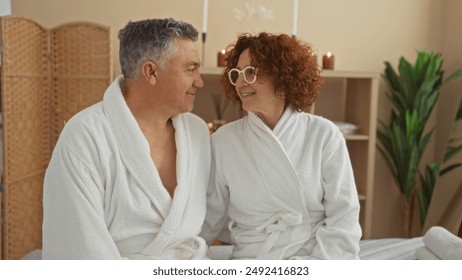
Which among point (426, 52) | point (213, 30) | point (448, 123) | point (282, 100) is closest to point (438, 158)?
point (448, 123)

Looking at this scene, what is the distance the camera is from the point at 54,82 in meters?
2.40

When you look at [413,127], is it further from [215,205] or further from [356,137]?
[215,205]

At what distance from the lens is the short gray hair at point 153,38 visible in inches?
43.5

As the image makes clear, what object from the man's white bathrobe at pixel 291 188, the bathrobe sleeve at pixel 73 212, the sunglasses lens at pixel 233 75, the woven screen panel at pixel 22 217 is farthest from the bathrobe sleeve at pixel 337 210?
the woven screen panel at pixel 22 217

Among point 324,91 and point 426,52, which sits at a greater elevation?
point 426,52

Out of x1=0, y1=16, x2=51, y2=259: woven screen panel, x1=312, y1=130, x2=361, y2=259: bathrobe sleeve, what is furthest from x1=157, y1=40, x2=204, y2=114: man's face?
x1=0, y1=16, x2=51, y2=259: woven screen panel

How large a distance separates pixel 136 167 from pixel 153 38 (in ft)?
0.88

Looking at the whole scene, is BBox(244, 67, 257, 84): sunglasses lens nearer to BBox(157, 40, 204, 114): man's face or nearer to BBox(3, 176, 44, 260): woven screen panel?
BBox(157, 40, 204, 114): man's face

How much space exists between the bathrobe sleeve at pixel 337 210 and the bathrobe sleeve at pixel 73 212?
0.46 m

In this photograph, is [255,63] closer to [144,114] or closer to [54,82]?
[144,114]

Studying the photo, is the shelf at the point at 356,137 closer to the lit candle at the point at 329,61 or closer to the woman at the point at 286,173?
the lit candle at the point at 329,61

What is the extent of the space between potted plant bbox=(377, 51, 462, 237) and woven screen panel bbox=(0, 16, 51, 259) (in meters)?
1.66

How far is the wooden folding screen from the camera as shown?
2166 mm

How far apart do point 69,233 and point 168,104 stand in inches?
13.2
